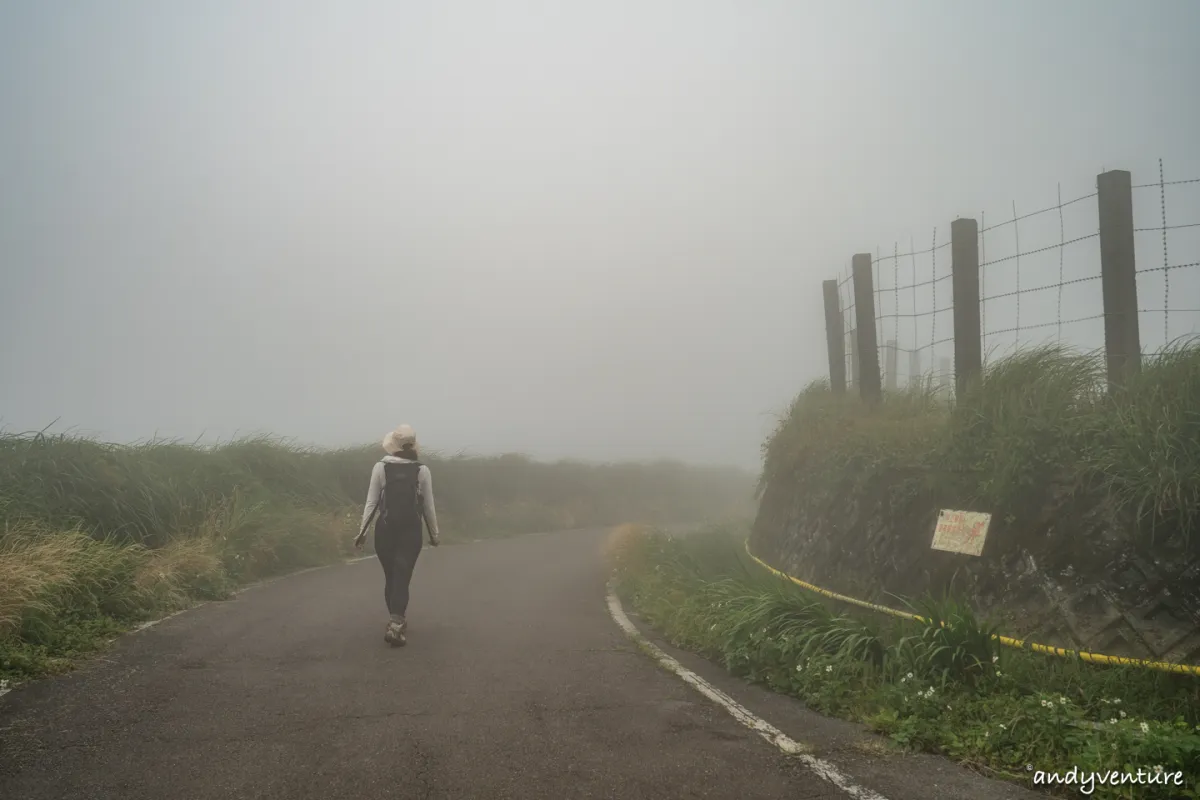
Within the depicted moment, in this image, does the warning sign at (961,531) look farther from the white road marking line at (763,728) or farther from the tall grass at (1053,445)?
the white road marking line at (763,728)

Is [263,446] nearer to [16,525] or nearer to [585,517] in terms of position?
[16,525]

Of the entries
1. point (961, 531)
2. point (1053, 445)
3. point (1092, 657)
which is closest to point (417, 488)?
point (961, 531)

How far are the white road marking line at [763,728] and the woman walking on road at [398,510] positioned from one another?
8.06ft

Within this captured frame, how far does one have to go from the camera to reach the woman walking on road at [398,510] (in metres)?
8.70

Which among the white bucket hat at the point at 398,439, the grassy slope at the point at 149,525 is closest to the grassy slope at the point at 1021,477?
the white bucket hat at the point at 398,439

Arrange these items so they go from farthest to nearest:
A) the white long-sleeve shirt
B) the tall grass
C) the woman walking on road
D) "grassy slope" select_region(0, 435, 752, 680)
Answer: the white long-sleeve shirt, the woman walking on road, "grassy slope" select_region(0, 435, 752, 680), the tall grass

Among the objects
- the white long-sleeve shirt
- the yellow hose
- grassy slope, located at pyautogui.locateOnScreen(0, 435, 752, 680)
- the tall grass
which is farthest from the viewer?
the white long-sleeve shirt

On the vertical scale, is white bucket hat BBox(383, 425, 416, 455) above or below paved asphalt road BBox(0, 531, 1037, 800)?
above

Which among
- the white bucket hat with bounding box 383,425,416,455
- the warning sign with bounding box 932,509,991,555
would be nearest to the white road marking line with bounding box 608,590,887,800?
the warning sign with bounding box 932,509,991,555

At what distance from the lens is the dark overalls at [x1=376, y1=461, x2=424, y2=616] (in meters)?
8.71

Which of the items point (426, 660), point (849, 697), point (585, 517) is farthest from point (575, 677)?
point (585, 517)

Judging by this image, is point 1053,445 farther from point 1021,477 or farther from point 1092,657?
point 1092,657

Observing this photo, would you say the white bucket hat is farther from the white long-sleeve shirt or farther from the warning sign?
the warning sign

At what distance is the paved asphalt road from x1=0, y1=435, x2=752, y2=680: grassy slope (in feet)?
2.35
